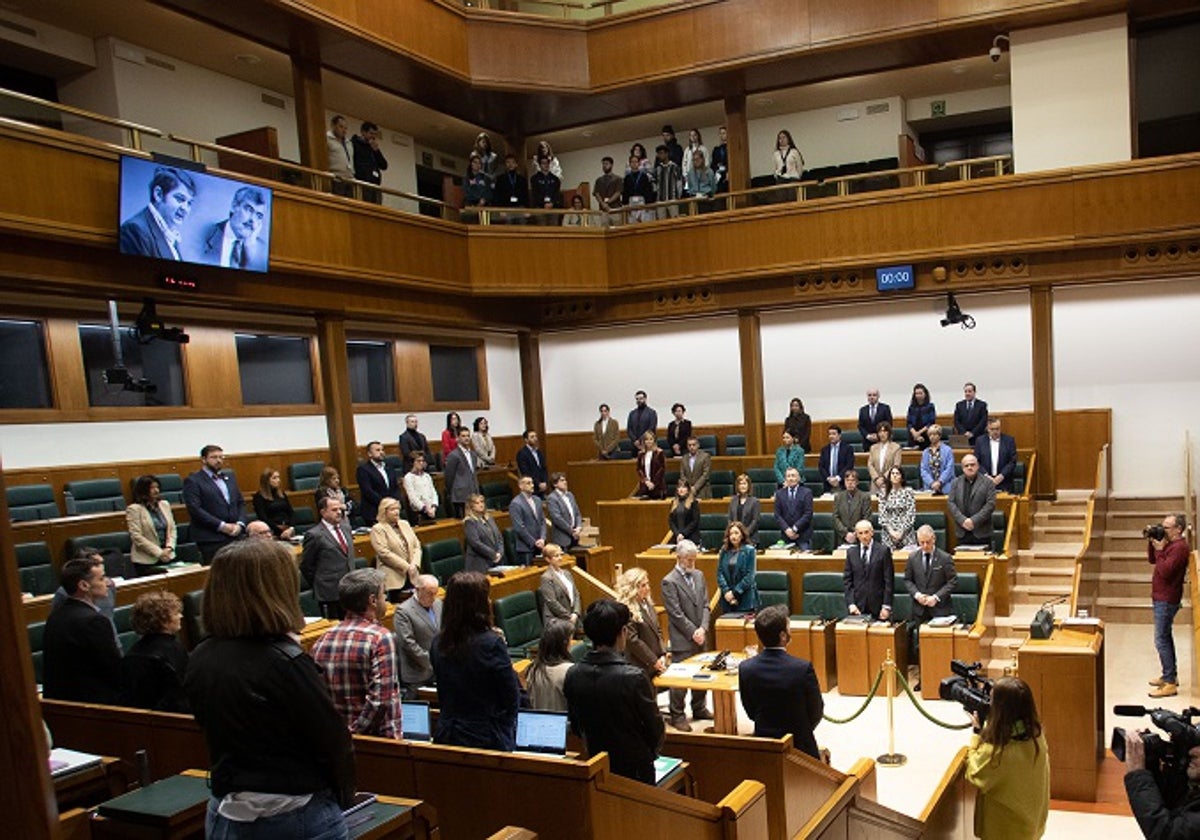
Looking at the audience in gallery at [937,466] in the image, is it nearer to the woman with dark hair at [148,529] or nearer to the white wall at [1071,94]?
the white wall at [1071,94]

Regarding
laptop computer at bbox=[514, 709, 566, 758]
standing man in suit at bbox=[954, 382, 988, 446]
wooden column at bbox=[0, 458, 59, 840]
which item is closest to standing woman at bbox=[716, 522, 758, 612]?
standing man in suit at bbox=[954, 382, 988, 446]

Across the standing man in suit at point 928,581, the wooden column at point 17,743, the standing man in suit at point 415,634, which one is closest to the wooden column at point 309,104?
the standing man in suit at point 415,634

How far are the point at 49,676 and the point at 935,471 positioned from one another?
7.59 meters

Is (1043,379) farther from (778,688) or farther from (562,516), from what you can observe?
(778,688)

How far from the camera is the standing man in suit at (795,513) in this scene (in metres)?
8.24

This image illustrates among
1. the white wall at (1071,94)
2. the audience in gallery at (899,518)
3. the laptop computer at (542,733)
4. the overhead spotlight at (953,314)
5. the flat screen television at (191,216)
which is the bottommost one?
the audience in gallery at (899,518)

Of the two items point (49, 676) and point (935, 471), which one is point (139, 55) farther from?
point (935, 471)

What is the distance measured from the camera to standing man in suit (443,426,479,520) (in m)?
9.22

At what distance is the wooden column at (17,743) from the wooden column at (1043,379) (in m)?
10.8

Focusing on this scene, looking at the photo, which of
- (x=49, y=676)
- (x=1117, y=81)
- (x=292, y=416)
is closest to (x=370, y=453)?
(x=292, y=416)

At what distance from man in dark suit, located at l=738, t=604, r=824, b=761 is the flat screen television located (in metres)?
5.88

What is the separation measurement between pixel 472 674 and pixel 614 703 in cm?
49

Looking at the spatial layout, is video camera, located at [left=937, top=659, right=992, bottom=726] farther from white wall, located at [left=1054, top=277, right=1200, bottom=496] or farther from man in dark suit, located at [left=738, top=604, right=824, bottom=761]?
white wall, located at [left=1054, top=277, right=1200, bottom=496]

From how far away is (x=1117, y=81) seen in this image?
9.73 metres
